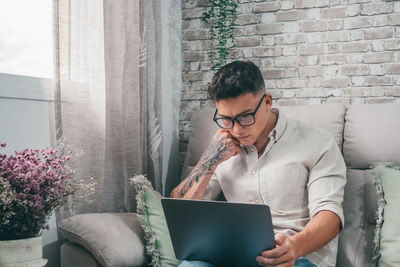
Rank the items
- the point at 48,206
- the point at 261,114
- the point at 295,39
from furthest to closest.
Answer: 1. the point at 295,39
2. the point at 261,114
3. the point at 48,206

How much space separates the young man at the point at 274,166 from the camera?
1470mm

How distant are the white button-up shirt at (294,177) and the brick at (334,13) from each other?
0.83 meters

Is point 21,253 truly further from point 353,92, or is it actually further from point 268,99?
point 353,92

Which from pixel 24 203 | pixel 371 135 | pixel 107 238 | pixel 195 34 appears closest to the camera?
pixel 24 203

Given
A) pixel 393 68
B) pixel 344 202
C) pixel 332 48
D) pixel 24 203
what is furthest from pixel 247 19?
pixel 24 203

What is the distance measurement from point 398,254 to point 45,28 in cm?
167

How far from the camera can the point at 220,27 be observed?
2.38m

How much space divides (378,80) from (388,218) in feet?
2.86

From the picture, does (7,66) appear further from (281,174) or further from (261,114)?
(281,174)

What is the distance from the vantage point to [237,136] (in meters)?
1.64

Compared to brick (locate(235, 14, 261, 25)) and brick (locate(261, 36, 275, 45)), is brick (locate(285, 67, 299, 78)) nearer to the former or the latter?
brick (locate(261, 36, 275, 45))

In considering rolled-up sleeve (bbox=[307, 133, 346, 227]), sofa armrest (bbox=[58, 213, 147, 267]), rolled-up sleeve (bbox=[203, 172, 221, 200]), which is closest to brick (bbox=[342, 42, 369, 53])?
rolled-up sleeve (bbox=[307, 133, 346, 227])

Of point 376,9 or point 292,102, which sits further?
point 292,102

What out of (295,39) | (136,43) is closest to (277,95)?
(295,39)
